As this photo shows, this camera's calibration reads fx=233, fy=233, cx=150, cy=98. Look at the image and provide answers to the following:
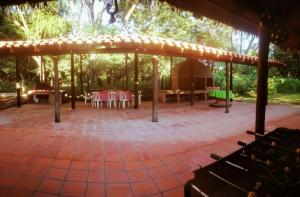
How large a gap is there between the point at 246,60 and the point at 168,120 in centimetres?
620

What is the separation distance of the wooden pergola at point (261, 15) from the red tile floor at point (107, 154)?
5.46 ft

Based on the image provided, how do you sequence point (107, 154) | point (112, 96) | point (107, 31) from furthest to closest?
point (107, 31) < point (112, 96) < point (107, 154)

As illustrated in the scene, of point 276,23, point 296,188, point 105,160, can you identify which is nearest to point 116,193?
point 105,160

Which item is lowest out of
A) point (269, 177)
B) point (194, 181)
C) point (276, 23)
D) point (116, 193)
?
point (116, 193)

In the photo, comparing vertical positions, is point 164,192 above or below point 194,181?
below

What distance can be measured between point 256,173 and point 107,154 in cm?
311

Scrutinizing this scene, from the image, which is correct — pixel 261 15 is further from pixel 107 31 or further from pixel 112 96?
pixel 107 31

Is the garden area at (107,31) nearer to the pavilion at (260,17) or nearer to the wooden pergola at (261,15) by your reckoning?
the pavilion at (260,17)

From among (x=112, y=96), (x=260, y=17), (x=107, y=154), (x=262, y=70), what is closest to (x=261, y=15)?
(x=260, y=17)

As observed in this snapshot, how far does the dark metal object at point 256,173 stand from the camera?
1.64 metres

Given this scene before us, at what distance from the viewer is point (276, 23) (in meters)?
3.77

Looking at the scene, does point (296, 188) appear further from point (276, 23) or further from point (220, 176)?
point (276, 23)

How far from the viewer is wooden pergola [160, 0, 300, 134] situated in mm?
3633

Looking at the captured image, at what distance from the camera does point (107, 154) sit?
4504 millimetres
